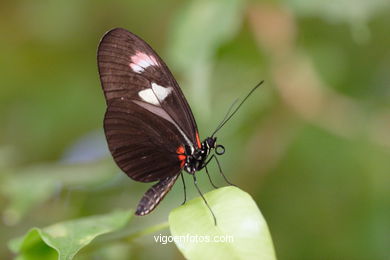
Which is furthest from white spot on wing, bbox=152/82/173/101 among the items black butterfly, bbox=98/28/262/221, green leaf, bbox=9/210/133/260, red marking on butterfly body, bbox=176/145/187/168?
green leaf, bbox=9/210/133/260

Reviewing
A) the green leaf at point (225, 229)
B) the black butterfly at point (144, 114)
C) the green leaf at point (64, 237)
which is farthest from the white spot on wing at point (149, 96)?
the green leaf at point (225, 229)

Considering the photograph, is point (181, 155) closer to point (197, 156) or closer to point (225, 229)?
point (197, 156)

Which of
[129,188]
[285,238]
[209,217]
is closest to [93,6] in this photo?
[129,188]

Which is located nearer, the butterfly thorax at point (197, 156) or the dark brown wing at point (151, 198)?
the dark brown wing at point (151, 198)

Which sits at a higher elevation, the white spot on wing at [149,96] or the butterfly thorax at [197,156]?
the white spot on wing at [149,96]

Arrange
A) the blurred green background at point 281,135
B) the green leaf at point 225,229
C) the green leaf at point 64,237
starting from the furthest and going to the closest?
the blurred green background at point 281,135 < the green leaf at point 64,237 < the green leaf at point 225,229

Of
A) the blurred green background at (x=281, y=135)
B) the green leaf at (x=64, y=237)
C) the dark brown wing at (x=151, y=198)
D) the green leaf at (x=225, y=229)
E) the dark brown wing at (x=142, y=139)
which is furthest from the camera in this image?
the blurred green background at (x=281, y=135)

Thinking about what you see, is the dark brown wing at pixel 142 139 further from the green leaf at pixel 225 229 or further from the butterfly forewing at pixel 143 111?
the green leaf at pixel 225 229
